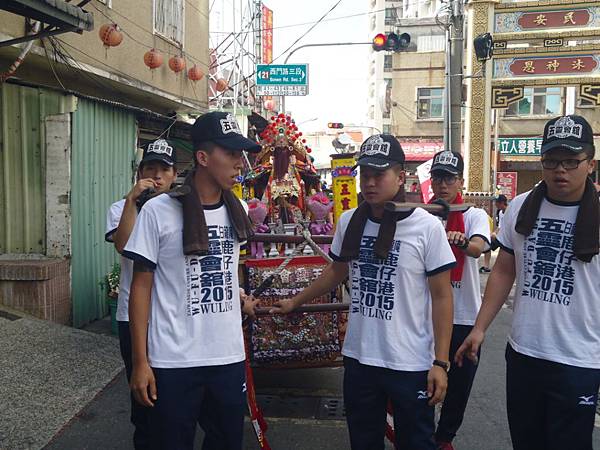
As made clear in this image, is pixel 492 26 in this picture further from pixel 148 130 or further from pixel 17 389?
pixel 17 389

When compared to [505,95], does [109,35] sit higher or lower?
lower

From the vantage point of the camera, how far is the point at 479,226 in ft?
12.3

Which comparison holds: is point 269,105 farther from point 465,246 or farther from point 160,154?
point 465,246

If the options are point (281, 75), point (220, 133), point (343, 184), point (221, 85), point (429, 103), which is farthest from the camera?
point (429, 103)

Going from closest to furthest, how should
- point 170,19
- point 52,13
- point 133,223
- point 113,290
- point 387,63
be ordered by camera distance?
point 133,223, point 52,13, point 113,290, point 170,19, point 387,63

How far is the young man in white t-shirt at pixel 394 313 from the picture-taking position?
8.48 ft

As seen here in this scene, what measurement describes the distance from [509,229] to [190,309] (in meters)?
1.72

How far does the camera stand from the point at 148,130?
9.85m

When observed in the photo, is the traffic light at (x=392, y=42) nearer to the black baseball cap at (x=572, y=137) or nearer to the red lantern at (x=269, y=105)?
the black baseball cap at (x=572, y=137)

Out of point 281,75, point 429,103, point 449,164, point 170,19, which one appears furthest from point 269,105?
point 449,164


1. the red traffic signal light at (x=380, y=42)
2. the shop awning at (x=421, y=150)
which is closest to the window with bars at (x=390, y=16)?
the shop awning at (x=421, y=150)

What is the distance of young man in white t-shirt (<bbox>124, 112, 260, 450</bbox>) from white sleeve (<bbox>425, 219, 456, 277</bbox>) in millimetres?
922

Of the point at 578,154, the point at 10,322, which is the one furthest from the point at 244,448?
the point at 10,322

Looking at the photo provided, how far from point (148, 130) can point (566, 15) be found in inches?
402
